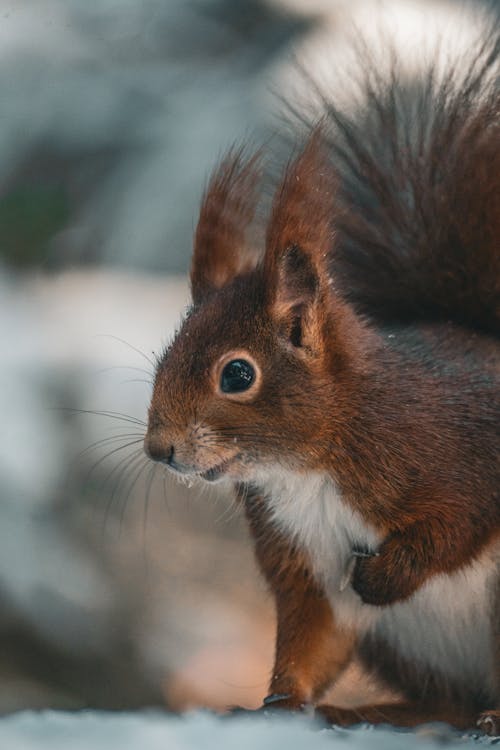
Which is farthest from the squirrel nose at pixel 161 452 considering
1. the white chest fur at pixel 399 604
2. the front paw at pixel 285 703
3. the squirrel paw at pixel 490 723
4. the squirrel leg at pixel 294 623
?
the squirrel paw at pixel 490 723

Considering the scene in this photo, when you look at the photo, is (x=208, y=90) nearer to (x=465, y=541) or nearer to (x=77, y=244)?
(x=77, y=244)

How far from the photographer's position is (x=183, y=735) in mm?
1254

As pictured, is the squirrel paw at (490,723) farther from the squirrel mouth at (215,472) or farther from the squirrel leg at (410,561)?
the squirrel mouth at (215,472)

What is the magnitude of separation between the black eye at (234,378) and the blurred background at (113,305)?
90 cm

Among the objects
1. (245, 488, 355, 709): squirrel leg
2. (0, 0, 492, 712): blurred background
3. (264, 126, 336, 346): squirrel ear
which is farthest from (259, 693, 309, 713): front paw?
(0, 0, 492, 712): blurred background

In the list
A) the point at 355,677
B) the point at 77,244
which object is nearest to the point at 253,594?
the point at 355,677

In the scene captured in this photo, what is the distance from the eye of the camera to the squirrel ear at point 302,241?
50.5 inches

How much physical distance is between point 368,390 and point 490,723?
1.23 feet

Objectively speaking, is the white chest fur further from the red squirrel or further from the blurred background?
the blurred background

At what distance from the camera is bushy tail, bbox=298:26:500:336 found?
5.16 feet

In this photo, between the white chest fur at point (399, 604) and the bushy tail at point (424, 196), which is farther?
the bushy tail at point (424, 196)

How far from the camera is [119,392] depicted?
2281mm

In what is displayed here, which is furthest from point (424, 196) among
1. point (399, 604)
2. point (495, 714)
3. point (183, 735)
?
point (183, 735)

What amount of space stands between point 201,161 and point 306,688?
1124 millimetres
